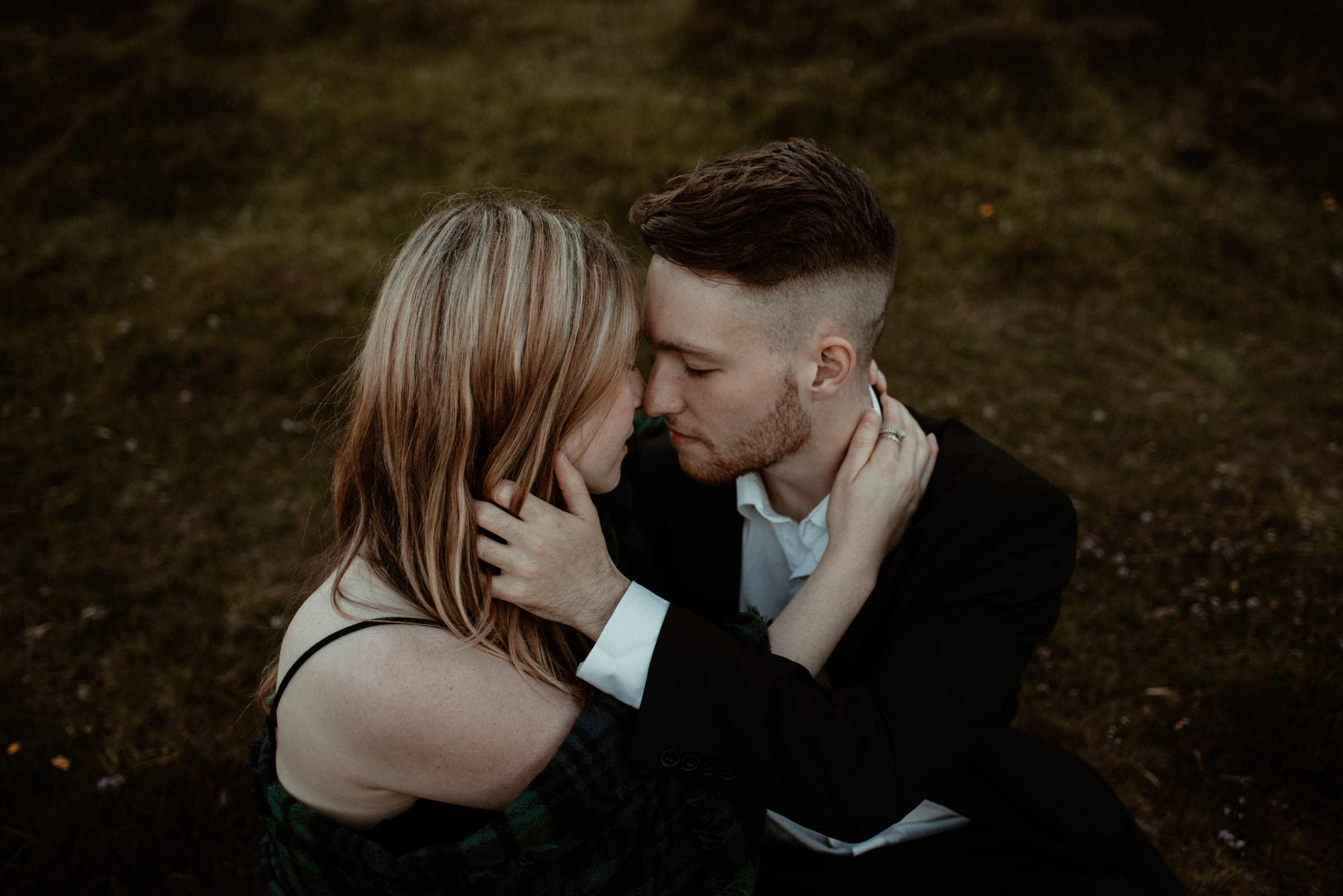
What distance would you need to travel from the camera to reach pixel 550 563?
204 cm

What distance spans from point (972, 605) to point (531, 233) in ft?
5.53

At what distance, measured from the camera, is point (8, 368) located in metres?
6.00

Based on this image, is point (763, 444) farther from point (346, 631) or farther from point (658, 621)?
point (346, 631)

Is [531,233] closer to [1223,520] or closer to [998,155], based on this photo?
[1223,520]

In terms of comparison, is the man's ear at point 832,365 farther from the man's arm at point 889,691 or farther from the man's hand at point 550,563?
the man's hand at point 550,563

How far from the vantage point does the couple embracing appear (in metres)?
1.93

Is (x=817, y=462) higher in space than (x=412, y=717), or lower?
higher

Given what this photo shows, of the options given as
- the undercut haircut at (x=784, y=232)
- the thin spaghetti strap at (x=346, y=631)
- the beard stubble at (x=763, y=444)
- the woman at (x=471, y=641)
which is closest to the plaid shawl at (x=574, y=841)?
the woman at (x=471, y=641)

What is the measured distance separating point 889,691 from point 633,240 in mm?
5257

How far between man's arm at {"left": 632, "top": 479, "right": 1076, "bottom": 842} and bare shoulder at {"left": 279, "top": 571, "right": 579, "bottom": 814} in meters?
0.31

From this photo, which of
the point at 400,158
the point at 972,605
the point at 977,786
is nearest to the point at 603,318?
the point at 972,605

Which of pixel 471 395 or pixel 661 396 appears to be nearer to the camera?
pixel 471 395

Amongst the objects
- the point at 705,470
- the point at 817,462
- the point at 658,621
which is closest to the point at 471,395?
the point at 658,621

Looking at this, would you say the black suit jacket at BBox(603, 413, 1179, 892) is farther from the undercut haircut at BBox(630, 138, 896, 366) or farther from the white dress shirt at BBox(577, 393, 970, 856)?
the undercut haircut at BBox(630, 138, 896, 366)
